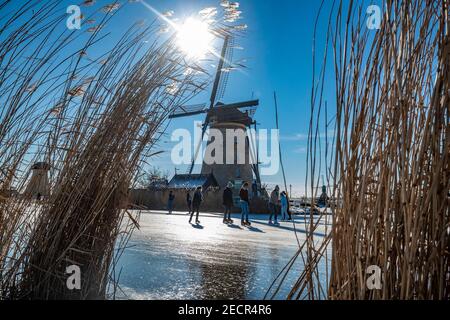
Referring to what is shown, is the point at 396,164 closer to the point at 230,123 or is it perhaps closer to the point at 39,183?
the point at 39,183

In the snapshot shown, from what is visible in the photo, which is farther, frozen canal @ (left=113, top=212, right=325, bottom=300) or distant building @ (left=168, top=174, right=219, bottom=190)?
distant building @ (left=168, top=174, right=219, bottom=190)

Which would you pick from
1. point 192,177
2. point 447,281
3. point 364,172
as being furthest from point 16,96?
point 192,177

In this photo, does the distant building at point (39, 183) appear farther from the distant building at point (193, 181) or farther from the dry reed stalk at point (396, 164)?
the distant building at point (193, 181)

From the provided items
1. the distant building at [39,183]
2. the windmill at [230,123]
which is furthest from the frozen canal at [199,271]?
the windmill at [230,123]

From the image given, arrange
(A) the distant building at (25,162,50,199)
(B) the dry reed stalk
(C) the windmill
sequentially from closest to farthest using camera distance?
(B) the dry reed stalk < (A) the distant building at (25,162,50,199) < (C) the windmill

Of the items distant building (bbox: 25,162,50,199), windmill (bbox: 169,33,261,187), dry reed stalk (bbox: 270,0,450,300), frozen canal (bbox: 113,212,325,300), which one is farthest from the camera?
windmill (bbox: 169,33,261,187)

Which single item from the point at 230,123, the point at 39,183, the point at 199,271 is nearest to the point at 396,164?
the point at 39,183

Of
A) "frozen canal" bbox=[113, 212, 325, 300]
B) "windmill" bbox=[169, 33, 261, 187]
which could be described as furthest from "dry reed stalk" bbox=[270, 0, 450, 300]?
"windmill" bbox=[169, 33, 261, 187]

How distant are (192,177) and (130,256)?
22.1m

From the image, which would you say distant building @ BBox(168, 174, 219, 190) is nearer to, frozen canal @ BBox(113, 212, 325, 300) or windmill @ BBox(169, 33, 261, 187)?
windmill @ BBox(169, 33, 261, 187)

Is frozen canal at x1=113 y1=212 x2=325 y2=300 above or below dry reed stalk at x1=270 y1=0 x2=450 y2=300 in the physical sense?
below

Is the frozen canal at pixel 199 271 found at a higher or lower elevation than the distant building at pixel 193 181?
lower

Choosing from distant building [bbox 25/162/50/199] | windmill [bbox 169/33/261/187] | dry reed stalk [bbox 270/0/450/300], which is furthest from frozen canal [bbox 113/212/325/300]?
windmill [bbox 169/33/261/187]

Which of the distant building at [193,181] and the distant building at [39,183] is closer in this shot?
the distant building at [39,183]
